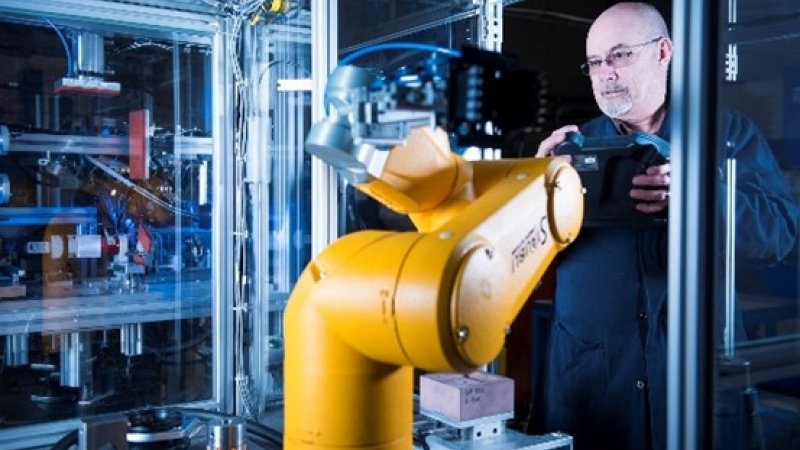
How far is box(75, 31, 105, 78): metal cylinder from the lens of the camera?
8.48 feet

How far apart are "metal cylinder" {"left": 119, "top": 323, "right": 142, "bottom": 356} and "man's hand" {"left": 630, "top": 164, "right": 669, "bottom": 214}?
75.2 inches

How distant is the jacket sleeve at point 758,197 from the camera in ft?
5.63

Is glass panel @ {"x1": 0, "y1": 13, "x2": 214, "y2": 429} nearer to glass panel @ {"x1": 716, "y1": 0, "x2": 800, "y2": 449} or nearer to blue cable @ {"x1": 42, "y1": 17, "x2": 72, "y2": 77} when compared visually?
blue cable @ {"x1": 42, "y1": 17, "x2": 72, "y2": 77}

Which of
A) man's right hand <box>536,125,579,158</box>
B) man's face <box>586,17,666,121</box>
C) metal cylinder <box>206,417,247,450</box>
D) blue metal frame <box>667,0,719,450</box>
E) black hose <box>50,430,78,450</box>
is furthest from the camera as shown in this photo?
man's face <box>586,17,666,121</box>

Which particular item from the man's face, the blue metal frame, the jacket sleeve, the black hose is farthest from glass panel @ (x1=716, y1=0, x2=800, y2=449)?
the black hose

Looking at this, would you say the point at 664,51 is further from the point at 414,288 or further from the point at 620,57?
the point at 414,288

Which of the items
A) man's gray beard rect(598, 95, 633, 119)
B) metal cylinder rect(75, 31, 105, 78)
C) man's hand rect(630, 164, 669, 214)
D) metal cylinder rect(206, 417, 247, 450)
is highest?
metal cylinder rect(75, 31, 105, 78)

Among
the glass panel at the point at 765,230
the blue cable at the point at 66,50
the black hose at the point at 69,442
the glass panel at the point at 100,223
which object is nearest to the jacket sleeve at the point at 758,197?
the glass panel at the point at 765,230

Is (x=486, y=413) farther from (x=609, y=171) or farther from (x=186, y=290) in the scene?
(x=186, y=290)

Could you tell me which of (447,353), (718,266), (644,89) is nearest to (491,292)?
→ (447,353)

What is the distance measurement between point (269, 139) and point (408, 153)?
1.73 m

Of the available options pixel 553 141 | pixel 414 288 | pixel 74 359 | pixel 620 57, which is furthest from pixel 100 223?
pixel 414 288

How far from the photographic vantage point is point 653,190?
136 centimetres

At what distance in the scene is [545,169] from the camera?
2.83 feet
